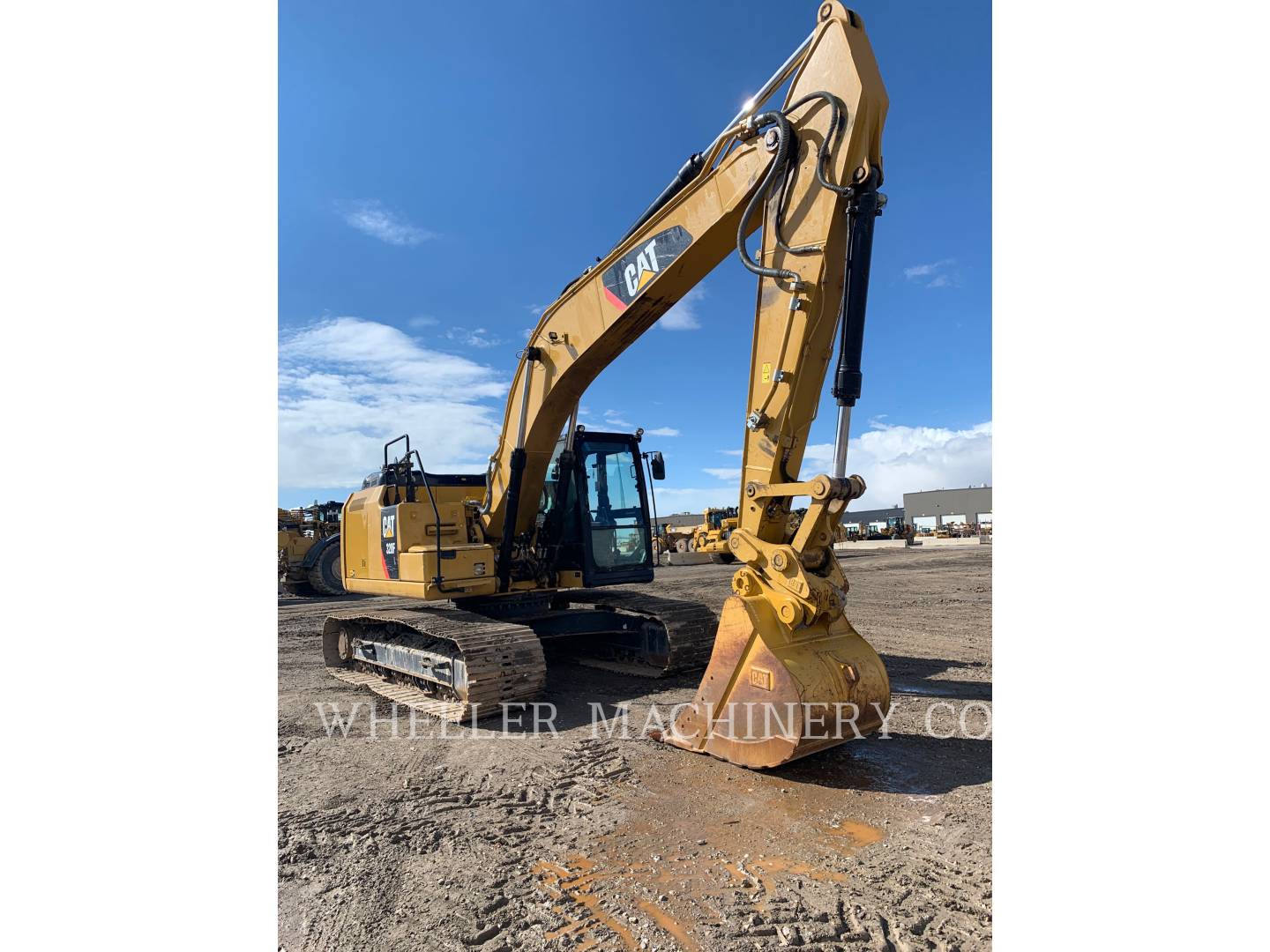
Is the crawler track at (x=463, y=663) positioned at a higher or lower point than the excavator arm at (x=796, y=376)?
lower

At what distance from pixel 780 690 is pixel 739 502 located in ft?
4.28

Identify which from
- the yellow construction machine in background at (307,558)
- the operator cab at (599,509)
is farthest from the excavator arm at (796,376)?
the yellow construction machine in background at (307,558)

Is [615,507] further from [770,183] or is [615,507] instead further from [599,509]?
[770,183]

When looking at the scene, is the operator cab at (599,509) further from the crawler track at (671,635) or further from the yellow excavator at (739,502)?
the crawler track at (671,635)

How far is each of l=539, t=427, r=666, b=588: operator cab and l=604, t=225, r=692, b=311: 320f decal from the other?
6.26 ft

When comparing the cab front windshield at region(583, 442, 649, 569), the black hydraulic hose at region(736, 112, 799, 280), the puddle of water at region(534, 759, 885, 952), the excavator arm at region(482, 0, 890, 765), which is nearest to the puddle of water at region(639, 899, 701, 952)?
the puddle of water at region(534, 759, 885, 952)

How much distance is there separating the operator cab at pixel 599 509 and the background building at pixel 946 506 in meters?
62.2

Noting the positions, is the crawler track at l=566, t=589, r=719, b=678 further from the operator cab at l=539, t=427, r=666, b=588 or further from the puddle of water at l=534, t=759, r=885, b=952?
the puddle of water at l=534, t=759, r=885, b=952

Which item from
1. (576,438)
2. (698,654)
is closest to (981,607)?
(698,654)

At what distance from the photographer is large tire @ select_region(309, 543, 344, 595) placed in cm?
1895

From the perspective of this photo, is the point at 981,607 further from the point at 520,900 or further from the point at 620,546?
the point at 520,900

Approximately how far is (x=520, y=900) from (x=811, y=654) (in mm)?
2308

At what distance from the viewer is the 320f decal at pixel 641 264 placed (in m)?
5.64

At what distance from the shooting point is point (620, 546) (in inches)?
308
